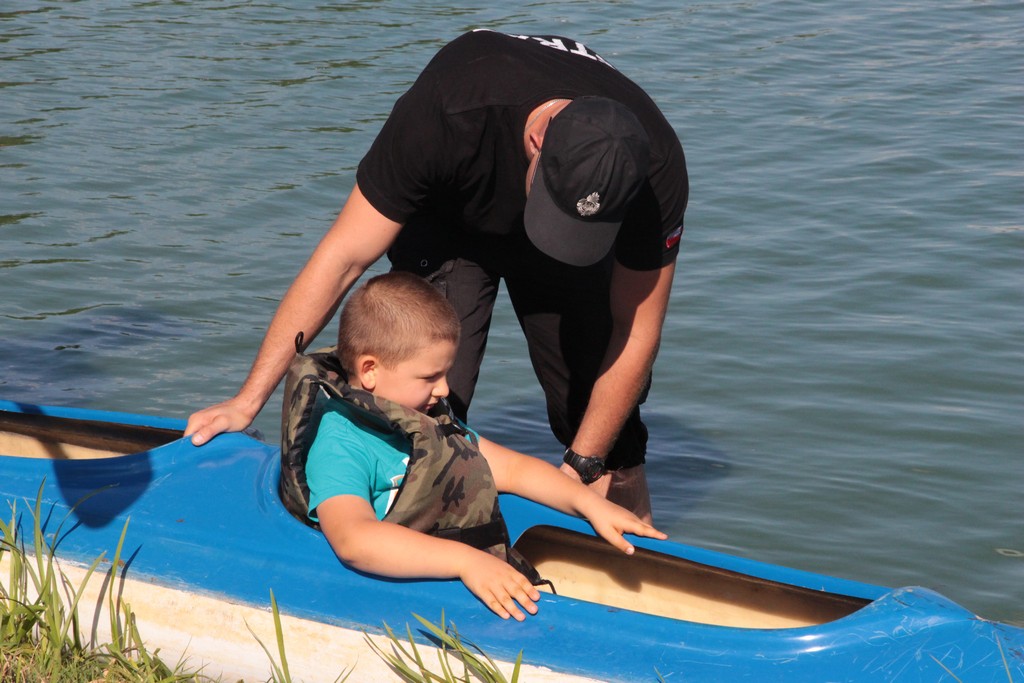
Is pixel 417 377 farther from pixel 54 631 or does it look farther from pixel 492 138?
pixel 54 631

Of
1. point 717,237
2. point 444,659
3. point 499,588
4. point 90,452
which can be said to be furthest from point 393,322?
point 717,237

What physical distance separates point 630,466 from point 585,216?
1357 mm

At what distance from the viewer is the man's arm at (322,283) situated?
343 cm

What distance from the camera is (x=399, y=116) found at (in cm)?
344

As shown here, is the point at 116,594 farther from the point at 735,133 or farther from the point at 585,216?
the point at 735,133

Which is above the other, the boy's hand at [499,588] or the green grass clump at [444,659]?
the boy's hand at [499,588]

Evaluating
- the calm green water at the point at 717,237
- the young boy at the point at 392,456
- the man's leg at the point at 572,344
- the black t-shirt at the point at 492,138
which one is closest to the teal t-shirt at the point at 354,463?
the young boy at the point at 392,456

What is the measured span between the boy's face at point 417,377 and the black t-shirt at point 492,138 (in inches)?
22.5

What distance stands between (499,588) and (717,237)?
4943 mm

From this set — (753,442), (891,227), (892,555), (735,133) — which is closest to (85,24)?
(735,133)

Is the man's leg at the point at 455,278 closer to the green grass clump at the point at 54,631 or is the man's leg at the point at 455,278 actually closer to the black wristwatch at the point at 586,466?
the black wristwatch at the point at 586,466

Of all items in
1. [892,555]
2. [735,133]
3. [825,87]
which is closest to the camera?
[892,555]

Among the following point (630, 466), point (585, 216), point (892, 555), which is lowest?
point (892, 555)

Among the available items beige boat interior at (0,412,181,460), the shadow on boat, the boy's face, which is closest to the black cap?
the boy's face
